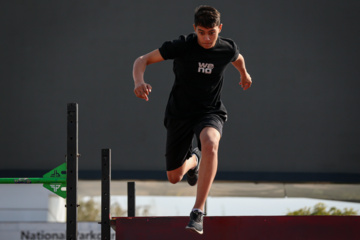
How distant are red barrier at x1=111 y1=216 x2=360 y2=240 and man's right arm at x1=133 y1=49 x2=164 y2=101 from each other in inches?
33.7

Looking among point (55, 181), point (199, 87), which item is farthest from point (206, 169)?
point (55, 181)

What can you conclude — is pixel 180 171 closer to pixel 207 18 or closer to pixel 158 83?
pixel 207 18

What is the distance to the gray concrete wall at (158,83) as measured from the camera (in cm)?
1163

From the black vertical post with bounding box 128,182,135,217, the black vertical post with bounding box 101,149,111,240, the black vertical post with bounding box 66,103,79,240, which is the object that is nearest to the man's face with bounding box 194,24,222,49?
the black vertical post with bounding box 66,103,79,240

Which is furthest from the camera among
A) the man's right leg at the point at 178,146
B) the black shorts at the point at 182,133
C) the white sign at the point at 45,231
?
the white sign at the point at 45,231

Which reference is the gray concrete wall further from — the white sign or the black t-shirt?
the black t-shirt

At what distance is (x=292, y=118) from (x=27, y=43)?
5.65m

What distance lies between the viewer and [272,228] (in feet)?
12.1

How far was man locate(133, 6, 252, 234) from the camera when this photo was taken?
145 inches

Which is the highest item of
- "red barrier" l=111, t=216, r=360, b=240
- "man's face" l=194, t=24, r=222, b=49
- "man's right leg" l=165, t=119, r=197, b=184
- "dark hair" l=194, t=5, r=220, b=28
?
"dark hair" l=194, t=5, r=220, b=28

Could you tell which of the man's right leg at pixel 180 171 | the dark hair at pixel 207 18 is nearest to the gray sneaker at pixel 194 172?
the man's right leg at pixel 180 171

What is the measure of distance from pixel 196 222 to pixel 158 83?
27.5 feet

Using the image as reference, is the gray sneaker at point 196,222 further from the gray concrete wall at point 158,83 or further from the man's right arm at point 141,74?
the gray concrete wall at point 158,83

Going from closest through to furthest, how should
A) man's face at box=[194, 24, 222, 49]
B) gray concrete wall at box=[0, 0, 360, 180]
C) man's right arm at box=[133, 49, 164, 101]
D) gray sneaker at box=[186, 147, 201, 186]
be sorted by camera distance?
man's right arm at box=[133, 49, 164, 101] → man's face at box=[194, 24, 222, 49] → gray sneaker at box=[186, 147, 201, 186] → gray concrete wall at box=[0, 0, 360, 180]
